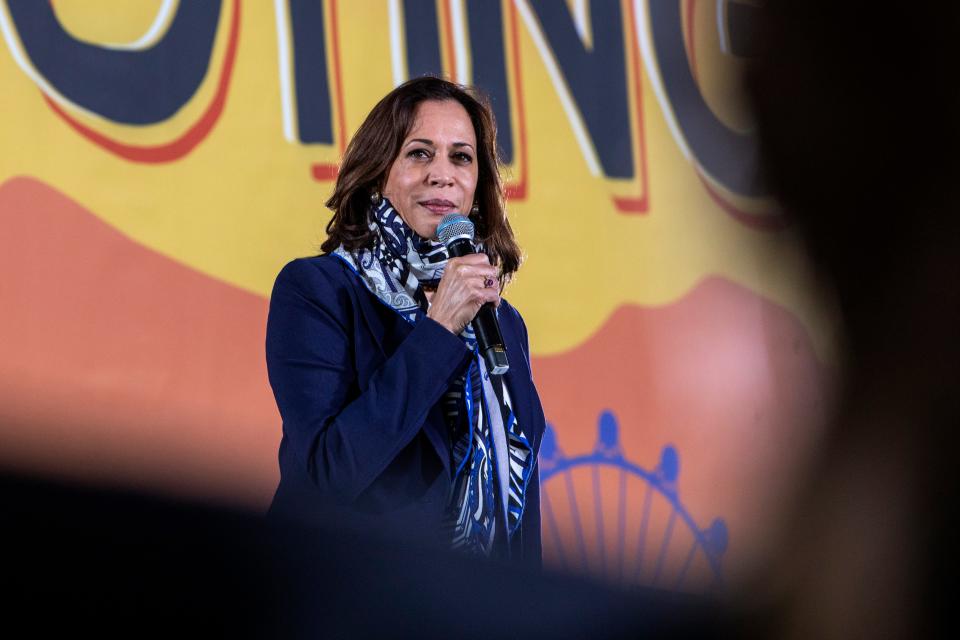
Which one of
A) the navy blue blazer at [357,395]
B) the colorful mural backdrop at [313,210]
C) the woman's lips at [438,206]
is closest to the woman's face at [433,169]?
the woman's lips at [438,206]

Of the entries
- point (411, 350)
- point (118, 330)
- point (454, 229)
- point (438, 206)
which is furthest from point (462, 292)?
point (118, 330)

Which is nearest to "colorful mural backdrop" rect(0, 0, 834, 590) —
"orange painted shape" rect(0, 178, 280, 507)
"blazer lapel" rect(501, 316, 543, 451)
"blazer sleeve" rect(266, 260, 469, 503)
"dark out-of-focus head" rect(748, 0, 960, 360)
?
"orange painted shape" rect(0, 178, 280, 507)

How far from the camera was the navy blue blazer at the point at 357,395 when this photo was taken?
4.86ft

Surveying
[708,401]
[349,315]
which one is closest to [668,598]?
[349,315]

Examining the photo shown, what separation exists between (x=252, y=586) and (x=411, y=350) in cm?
117

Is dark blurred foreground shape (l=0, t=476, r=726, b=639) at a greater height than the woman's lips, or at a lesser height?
greater

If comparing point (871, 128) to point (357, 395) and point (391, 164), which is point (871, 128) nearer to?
point (357, 395)

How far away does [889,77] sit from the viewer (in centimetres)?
38

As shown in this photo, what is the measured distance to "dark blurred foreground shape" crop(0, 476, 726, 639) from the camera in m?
0.32

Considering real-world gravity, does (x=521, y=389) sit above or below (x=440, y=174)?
below

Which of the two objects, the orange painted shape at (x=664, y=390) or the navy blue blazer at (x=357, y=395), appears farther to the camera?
the orange painted shape at (x=664, y=390)

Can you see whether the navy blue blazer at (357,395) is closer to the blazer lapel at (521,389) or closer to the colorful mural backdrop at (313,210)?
the blazer lapel at (521,389)

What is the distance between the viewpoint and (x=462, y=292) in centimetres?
157

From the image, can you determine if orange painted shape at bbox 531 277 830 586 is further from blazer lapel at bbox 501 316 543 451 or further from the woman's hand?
the woman's hand
